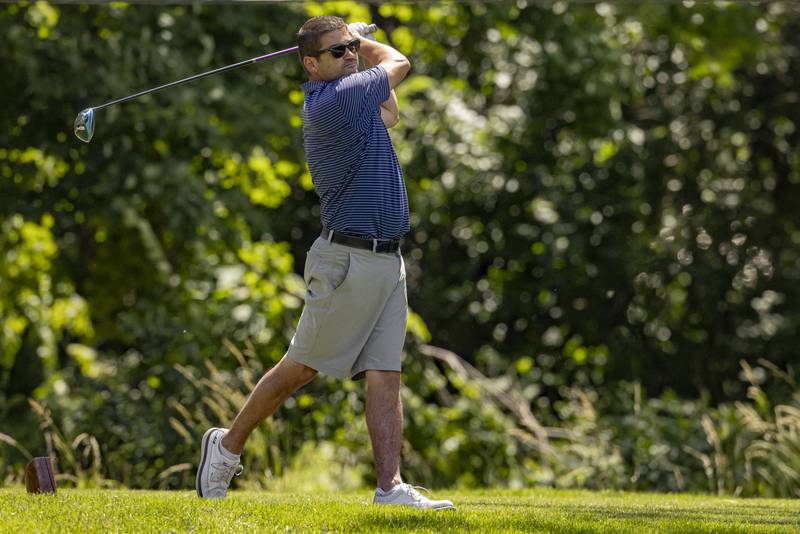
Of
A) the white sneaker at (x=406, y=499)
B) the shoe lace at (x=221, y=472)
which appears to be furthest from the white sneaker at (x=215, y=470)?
the white sneaker at (x=406, y=499)

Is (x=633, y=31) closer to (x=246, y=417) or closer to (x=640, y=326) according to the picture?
(x=640, y=326)

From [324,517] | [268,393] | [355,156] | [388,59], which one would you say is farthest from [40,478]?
[388,59]

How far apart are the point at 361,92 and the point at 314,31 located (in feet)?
1.08

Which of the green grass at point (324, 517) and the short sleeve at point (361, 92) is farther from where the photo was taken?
the short sleeve at point (361, 92)

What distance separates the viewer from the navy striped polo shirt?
215 inches

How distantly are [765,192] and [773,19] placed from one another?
1.75 meters

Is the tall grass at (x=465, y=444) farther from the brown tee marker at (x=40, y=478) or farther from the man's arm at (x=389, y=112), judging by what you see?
the man's arm at (x=389, y=112)

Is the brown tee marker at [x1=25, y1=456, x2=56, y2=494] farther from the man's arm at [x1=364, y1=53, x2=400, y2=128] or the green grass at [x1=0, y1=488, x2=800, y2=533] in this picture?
the man's arm at [x1=364, y1=53, x2=400, y2=128]

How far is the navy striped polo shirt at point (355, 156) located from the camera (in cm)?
546

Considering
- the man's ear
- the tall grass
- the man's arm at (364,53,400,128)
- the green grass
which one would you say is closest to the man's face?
the man's ear

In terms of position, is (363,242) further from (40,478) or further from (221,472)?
(40,478)

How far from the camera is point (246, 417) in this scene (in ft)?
19.0

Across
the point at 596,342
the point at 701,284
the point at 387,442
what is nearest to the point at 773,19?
the point at 701,284

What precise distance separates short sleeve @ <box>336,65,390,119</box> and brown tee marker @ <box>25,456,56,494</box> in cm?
197
